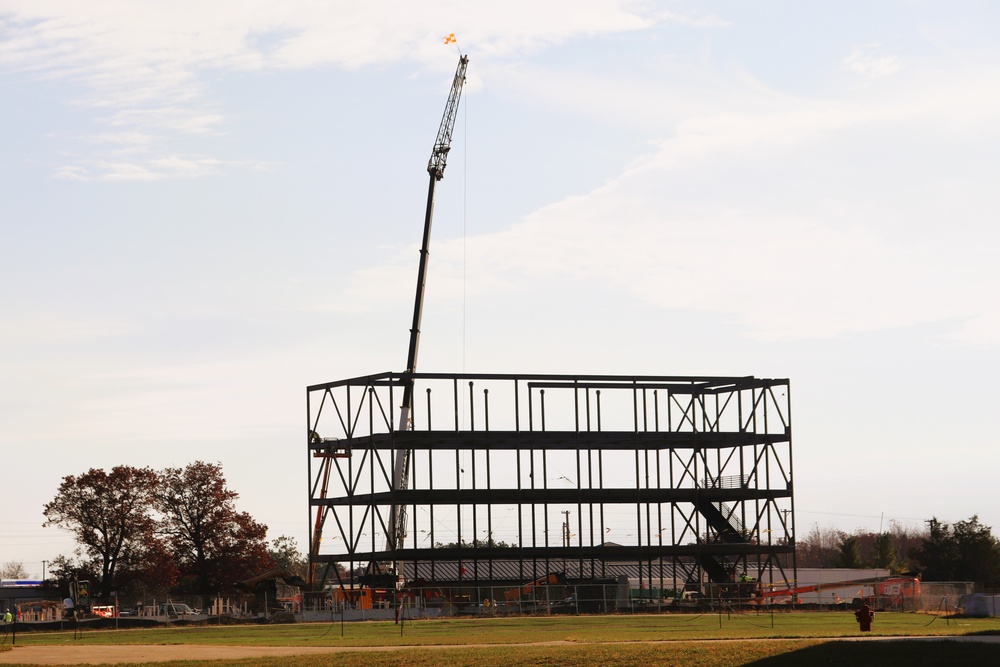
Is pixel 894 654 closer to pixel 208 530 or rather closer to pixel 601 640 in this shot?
pixel 601 640

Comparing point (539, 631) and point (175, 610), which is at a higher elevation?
point (175, 610)

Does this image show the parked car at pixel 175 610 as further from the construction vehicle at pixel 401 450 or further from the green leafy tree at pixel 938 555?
the green leafy tree at pixel 938 555

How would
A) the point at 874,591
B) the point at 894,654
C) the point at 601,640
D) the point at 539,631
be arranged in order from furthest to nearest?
the point at 874,591 < the point at 539,631 < the point at 601,640 < the point at 894,654

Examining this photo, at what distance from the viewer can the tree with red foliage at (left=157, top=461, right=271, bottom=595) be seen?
10219cm

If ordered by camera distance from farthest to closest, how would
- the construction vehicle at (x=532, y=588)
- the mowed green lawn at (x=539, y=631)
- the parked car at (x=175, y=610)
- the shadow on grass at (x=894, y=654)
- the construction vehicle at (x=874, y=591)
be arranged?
the construction vehicle at (x=532, y=588) → the construction vehicle at (x=874, y=591) → the parked car at (x=175, y=610) → the mowed green lawn at (x=539, y=631) → the shadow on grass at (x=894, y=654)

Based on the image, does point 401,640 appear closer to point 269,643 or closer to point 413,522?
point 269,643

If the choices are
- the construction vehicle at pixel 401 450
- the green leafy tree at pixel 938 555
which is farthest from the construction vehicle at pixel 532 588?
the green leafy tree at pixel 938 555

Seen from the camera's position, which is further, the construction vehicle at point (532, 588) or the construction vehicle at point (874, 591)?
the construction vehicle at point (532, 588)

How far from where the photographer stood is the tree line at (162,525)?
102250 mm

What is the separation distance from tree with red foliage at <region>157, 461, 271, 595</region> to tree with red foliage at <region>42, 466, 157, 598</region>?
5.69ft

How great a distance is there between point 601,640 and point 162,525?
5902cm

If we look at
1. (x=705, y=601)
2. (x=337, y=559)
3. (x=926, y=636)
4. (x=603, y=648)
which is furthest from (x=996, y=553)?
(x=603, y=648)

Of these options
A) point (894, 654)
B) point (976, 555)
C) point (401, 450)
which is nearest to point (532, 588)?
point (401, 450)

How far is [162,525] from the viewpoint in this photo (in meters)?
103
